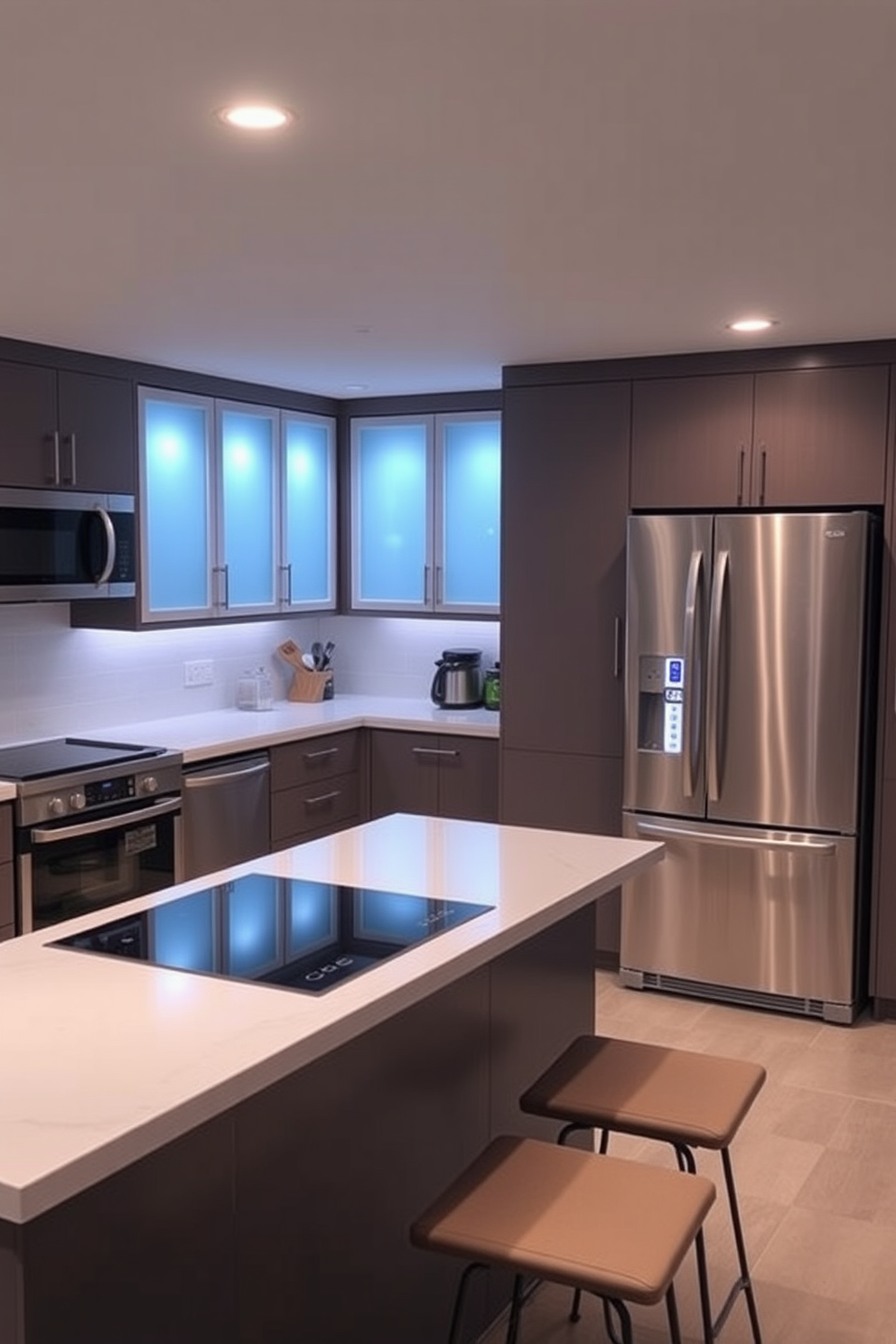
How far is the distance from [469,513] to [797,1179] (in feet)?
10.3

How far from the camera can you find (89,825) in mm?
4211

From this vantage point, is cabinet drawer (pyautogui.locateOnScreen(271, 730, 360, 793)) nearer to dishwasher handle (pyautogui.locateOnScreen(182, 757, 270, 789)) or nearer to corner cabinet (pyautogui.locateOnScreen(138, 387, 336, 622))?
dishwasher handle (pyautogui.locateOnScreen(182, 757, 270, 789))

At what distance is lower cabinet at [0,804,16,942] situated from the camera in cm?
393

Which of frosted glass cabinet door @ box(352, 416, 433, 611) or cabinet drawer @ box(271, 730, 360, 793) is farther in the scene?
frosted glass cabinet door @ box(352, 416, 433, 611)

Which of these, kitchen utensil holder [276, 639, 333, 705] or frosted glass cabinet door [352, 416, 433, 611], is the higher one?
frosted glass cabinet door [352, 416, 433, 611]

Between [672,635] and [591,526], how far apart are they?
582mm

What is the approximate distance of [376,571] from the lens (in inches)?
235

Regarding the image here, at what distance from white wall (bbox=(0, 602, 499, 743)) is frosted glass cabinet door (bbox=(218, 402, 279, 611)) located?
25 centimetres

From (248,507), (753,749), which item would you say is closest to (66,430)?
(248,507)

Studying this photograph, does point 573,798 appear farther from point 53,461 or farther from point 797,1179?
point 53,461

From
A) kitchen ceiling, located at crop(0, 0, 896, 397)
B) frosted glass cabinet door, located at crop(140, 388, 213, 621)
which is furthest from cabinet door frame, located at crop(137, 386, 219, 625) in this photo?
kitchen ceiling, located at crop(0, 0, 896, 397)

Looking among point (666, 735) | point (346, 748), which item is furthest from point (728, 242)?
point (346, 748)

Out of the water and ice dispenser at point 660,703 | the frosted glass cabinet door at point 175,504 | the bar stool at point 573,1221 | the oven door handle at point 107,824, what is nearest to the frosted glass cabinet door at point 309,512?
the frosted glass cabinet door at point 175,504

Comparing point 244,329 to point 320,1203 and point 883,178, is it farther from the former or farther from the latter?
point 320,1203
